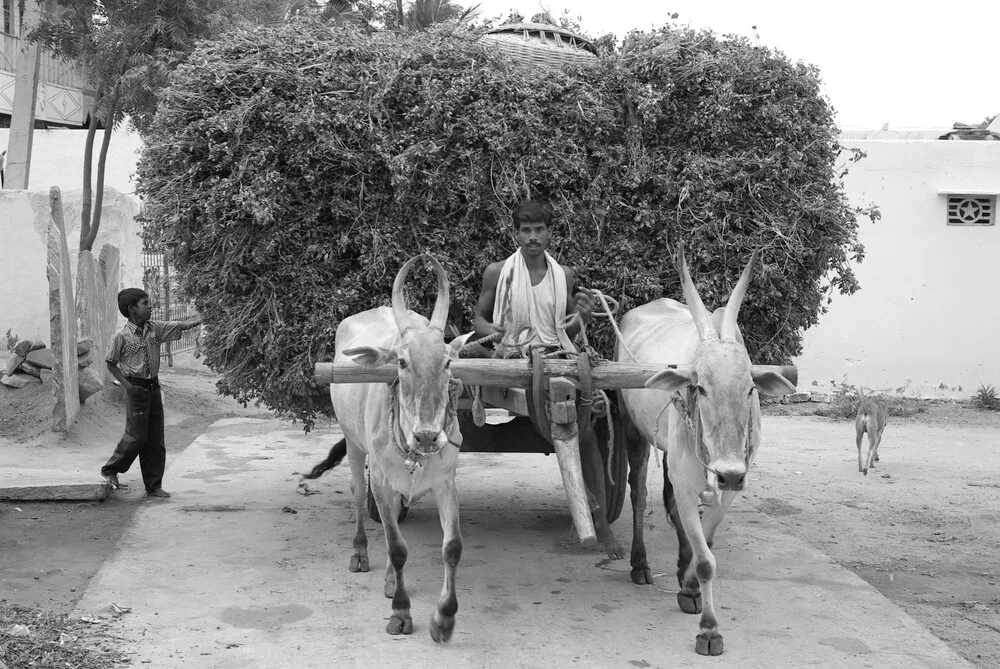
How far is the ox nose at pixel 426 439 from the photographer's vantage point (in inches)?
167

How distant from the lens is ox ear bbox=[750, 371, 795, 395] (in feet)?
14.2


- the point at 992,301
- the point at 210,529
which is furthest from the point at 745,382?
the point at 992,301

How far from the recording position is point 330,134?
221 inches

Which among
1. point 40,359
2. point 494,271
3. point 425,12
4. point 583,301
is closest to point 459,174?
point 494,271

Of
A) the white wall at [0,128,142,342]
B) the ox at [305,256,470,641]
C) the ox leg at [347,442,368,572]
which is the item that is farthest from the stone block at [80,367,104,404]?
the ox at [305,256,470,641]

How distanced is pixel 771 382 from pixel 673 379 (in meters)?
0.45

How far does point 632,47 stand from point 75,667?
4.48m

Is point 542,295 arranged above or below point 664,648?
above

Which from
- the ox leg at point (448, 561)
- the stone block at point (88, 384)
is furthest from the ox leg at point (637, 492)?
the stone block at point (88, 384)

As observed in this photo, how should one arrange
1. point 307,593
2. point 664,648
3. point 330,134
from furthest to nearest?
point 330,134 → point 307,593 → point 664,648

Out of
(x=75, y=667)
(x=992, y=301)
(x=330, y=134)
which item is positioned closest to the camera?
(x=75, y=667)

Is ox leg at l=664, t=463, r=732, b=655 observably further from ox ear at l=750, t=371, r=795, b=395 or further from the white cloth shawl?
the white cloth shawl

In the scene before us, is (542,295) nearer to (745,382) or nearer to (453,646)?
(745,382)

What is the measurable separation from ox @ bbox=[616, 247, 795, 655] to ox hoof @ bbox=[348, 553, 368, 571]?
1553 mm
